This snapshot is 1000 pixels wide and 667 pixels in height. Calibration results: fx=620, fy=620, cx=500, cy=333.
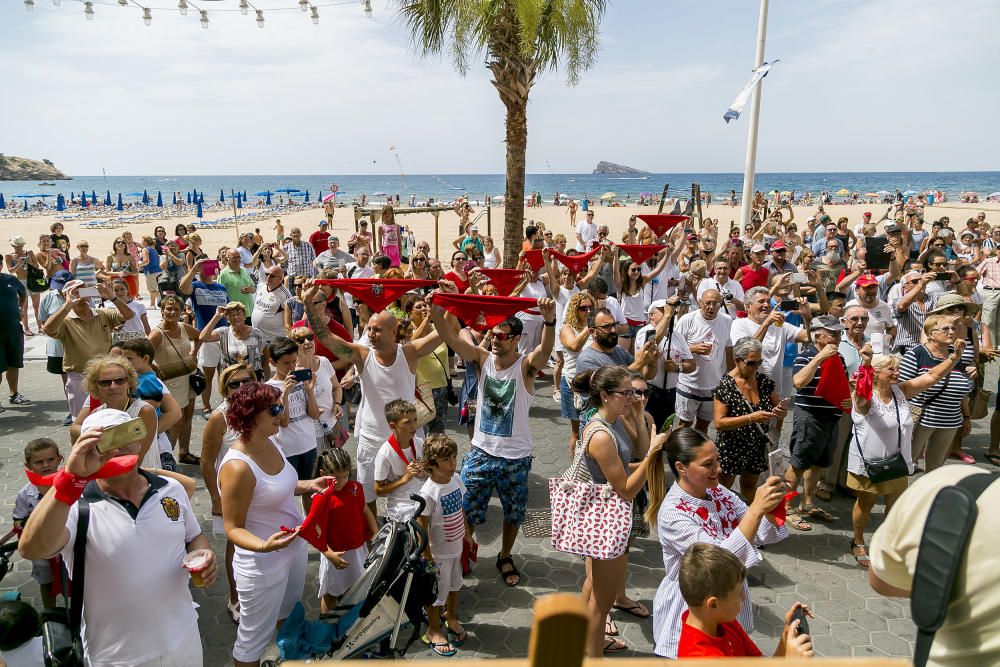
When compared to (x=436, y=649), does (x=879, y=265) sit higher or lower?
higher

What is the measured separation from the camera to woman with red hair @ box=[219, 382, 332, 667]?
337 cm

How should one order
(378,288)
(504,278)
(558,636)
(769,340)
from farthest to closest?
(504,278)
(769,340)
(378,288)
(558,636)

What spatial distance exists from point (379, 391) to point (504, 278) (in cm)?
298

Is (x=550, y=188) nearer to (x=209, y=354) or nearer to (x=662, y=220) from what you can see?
(x=662, y=220)

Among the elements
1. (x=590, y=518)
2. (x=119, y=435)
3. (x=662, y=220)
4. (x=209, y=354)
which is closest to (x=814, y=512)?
(x=590, y=518)

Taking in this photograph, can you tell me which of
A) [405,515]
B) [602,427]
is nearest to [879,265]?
[602,427]

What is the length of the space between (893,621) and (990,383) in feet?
23.5

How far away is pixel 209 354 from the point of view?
765 cm

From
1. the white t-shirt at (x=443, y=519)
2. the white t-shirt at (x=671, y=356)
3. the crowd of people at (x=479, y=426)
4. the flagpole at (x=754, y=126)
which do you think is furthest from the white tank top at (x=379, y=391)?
the flagpole at (x=754, y=126)

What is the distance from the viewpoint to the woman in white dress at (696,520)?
2.92 metres

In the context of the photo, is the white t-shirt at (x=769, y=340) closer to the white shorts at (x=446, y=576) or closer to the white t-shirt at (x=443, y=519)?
the white t-shirt at (x=443, y=519)

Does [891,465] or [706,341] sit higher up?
[706,341]

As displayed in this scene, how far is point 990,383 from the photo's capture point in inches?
380

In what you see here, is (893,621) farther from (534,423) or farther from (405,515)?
(534,423)
